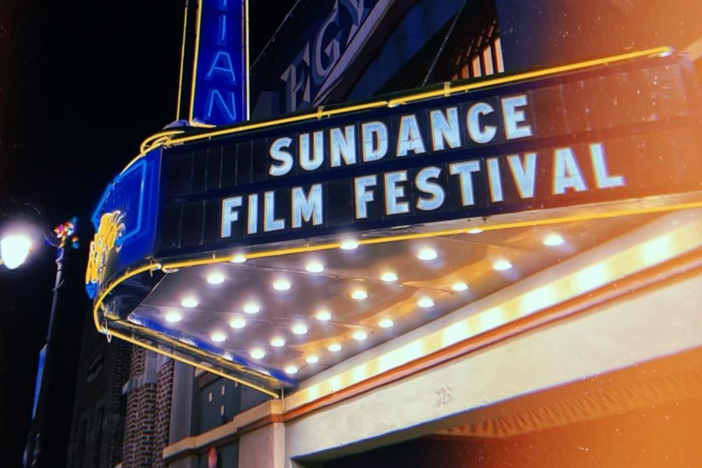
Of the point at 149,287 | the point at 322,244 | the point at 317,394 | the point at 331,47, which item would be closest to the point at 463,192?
the point at 322,244

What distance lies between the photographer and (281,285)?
23.5ft

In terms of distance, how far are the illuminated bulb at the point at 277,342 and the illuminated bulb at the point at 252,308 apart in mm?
1075

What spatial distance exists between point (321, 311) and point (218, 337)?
1.73 m

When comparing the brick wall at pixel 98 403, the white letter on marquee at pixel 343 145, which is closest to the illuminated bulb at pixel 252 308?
the white letter on marquee at pixel 343 145

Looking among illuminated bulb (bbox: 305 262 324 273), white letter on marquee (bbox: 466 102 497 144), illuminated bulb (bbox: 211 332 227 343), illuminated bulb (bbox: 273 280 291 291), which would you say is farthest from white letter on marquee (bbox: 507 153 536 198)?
illuminated bulb (bbox: 211 332 227 343)

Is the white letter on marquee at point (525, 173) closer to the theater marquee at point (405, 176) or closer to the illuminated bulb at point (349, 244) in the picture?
the theater marquee at point (405, 176)

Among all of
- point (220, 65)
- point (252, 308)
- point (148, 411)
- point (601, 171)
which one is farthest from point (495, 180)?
point (148, 411)

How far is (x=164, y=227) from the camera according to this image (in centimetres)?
642

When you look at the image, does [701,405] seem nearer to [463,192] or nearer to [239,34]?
[463,192]

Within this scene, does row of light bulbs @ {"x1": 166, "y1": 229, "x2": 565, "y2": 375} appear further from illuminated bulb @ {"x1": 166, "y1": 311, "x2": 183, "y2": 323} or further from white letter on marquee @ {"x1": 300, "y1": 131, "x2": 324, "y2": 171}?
white letter on marquee @ {"x1": 300, "y1": 131, "x2": 324, "y2": 171}

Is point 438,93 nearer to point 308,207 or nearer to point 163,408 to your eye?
point 308,207

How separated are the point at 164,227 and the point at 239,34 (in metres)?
6.30

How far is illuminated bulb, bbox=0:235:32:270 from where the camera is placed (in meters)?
9.03

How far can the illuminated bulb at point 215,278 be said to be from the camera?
682 centimetres
